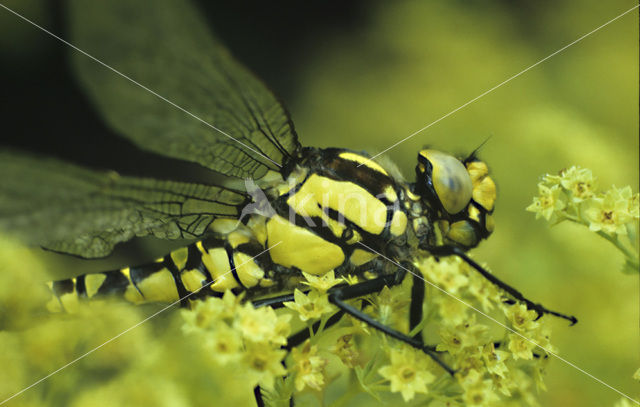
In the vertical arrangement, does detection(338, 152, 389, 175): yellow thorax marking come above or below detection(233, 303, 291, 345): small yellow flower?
above

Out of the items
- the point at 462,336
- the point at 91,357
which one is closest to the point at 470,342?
the point at 462,336

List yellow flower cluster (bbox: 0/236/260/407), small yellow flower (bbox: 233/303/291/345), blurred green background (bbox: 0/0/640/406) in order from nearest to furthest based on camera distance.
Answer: small yellow flower (bbox: 233/303/291/345) < yellow flower cluster (bbox: 0/236/260/407) < blurred green background (bbox: 0/0/640/406)

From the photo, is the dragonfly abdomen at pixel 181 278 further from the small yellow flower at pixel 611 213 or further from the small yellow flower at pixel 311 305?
the small yellow flower at pixel 611 213

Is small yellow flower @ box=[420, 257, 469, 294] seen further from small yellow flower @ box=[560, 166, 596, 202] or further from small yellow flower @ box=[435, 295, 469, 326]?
small yellow flower @ box=[560, 166, 596, 202]

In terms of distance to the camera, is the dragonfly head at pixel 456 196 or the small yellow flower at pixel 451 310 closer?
the small yellow flower at pixel 451 310

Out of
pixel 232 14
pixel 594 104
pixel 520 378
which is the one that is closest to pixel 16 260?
pixel 232 14

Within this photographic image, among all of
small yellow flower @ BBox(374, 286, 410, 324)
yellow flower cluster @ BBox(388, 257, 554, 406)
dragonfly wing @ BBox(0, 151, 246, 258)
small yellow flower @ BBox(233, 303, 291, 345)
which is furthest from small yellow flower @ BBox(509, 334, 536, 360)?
dragonfly wing @ BBox(0, 151, 246, 258)

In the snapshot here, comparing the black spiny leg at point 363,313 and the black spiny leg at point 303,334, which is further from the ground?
the black spiny leg at point 363,313

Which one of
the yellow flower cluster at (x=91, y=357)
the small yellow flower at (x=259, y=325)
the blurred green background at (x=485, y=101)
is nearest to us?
the small yellow flower at (x=259, y=325)

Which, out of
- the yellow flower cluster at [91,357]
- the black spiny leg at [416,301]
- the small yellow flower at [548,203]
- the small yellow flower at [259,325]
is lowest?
the yellow flower cluster at [91,357]

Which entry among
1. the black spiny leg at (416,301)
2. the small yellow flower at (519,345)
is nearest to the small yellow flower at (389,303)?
the black spiny leg at (416,301)
